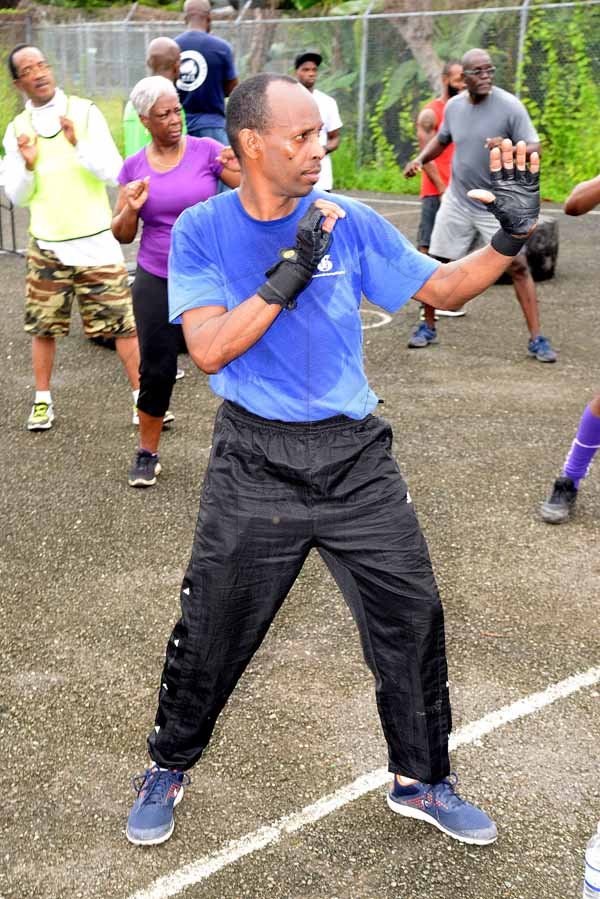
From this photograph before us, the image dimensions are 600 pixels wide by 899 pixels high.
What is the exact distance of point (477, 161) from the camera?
25.3ft

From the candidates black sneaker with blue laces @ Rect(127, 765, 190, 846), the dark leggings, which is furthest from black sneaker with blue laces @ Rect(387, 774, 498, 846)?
the dark leggings

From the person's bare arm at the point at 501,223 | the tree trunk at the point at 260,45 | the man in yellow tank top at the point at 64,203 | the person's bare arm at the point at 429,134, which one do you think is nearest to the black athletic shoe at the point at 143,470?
the man in yellow tank top at the point at 64,203

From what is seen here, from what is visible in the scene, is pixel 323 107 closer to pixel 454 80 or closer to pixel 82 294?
pixel 454 80

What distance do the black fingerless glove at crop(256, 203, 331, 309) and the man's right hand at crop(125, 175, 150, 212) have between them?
245 centimetres

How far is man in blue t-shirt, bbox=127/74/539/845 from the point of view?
2820 mm

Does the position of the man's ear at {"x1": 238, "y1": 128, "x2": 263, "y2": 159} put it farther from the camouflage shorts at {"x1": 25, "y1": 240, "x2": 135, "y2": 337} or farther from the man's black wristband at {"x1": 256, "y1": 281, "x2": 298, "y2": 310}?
the camouflage shorts at {"x1": 25, "y1": 240, "x2": 135, "y2": 337}

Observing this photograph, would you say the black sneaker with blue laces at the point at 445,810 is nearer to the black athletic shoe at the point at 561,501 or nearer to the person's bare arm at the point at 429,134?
the black athletic shoe at the point at 561,501

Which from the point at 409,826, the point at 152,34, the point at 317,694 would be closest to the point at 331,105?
the point at 317,694

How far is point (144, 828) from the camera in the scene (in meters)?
3.13

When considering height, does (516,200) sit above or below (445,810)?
above

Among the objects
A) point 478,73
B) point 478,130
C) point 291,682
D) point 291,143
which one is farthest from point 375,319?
point 291,143

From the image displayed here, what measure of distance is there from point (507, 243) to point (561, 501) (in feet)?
8.88

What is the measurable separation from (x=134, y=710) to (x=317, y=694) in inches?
26.6

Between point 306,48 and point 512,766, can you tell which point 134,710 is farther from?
point 306,48
